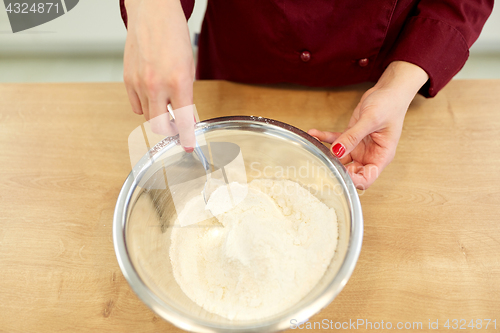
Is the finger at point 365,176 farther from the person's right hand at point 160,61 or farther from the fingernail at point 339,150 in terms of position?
the person's right hand at point 160,61

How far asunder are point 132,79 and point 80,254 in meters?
0.38

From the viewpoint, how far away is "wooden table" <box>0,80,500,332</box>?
1.99 ft

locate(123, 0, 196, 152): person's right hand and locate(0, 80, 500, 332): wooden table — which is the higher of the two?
locate(123, 0, 196, 152): person's right hand

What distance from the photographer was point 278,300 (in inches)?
20.8

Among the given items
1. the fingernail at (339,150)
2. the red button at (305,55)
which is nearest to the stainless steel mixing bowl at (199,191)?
the fingernail at (339,150)

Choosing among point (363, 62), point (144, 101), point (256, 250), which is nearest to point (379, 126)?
point (363, 62)

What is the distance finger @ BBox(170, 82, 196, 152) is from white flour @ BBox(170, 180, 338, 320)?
0.19 meters

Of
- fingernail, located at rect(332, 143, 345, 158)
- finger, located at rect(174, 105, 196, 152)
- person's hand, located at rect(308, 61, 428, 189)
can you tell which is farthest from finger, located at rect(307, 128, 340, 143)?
finger, located at rect(174, 105, 196, 152)

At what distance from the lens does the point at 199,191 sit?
716mm

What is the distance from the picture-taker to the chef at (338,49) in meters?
0.53

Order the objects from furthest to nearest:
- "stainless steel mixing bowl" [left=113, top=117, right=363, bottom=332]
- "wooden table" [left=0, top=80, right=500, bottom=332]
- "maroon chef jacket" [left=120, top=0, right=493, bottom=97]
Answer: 1. "maroon chef jacket" [left=120, top=0, right=493, bottom=97]
2. "wooden table" [left=0, top=80, right=500, bottom=332]
3. "stainless steel mixing bowl" [left=113, top=117, right=363, bottom=332]

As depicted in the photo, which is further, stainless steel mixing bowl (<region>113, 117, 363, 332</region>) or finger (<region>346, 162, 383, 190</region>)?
finger (<region>346, 162, 383, 190</region>)

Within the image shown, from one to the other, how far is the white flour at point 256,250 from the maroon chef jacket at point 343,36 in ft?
1.09

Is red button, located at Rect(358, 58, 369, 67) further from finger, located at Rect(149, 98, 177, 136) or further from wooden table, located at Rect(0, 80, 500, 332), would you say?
finger, located at Rect(149, 98, 177, 136)
